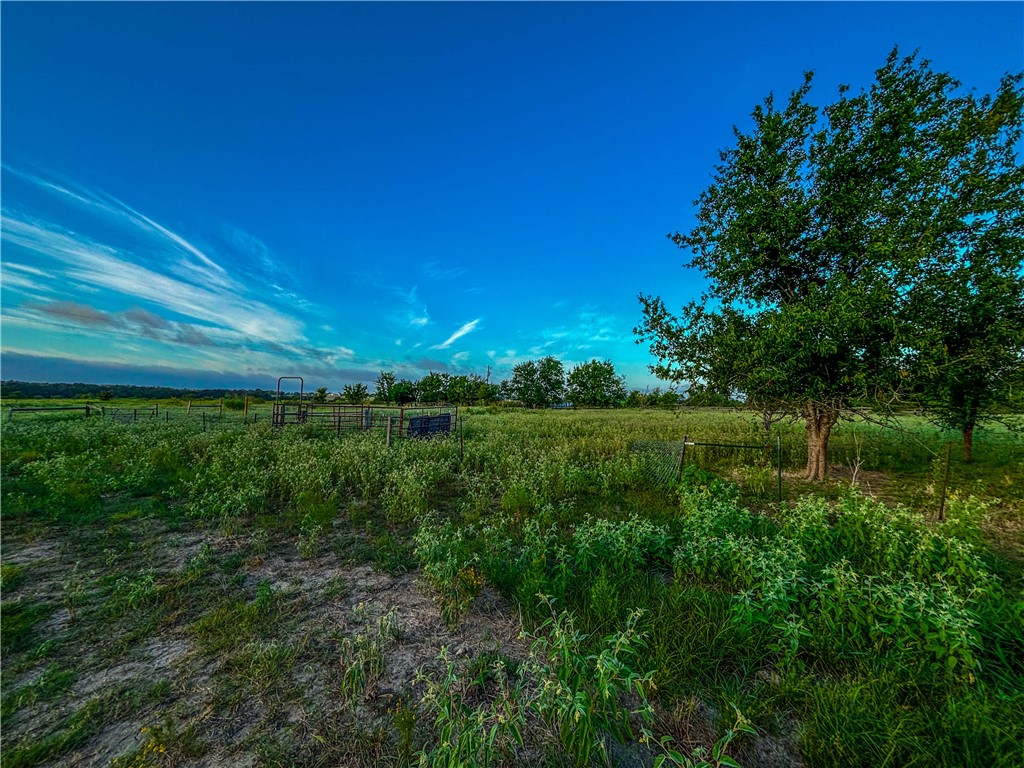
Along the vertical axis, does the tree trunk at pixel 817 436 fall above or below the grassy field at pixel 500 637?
above

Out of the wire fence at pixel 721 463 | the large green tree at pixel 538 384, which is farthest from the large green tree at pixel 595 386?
the wire fence at pixel 721 463

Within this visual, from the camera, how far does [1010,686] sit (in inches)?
115

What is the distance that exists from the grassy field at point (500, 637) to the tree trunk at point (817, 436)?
144 inches

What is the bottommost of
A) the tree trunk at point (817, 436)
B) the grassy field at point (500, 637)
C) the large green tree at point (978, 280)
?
the grassy field at point (500, 637)

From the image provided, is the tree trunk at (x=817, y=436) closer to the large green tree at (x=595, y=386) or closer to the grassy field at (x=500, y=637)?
the grassy field at (x=500, y=637)

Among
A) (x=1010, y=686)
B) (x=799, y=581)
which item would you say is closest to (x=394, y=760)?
(x=799, y=581)

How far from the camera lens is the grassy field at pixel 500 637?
258 centimetres

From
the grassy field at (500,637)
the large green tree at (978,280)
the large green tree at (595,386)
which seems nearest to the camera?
the grassy field at (500,637)

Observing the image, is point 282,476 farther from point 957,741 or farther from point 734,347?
point 734,347

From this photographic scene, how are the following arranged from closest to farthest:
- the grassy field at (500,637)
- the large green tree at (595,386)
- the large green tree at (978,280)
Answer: the grassy field at (500,637), the large green tree at (978,280), the large green tree at (595,386)

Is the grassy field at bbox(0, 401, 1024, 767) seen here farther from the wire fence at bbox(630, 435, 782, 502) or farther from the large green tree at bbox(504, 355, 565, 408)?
the large green tree at bbox(504, 355, 565, 408)

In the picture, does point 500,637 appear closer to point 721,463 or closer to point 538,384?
point 721,463

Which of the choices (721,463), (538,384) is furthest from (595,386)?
(721,463)

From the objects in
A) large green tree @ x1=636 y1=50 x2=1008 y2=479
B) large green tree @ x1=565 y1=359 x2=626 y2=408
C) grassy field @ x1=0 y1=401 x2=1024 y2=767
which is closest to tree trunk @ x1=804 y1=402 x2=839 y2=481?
large green tree @ x1=636 y1=50 x2=1008 y2=479
